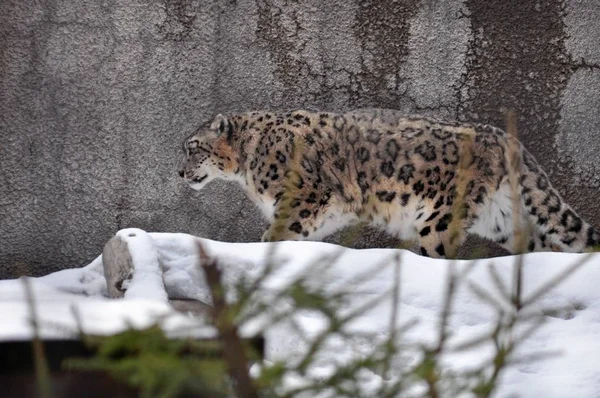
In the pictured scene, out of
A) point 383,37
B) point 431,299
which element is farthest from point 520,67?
point 431,299

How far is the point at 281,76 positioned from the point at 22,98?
1.58 m

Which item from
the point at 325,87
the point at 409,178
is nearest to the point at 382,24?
the point at 325,87

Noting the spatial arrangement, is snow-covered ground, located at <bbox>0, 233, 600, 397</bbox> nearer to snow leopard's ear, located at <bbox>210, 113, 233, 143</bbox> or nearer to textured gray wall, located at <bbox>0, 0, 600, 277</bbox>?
textured gray wall, located at <bbox>0, 0, 600, 277</bbox>

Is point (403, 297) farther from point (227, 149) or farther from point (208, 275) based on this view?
point (208, 275)

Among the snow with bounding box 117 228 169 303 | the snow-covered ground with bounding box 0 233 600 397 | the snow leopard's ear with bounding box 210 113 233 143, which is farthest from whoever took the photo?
the snow leopard's ear with bounding box 210 113 233 143

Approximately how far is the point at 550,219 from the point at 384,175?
37.4 inches

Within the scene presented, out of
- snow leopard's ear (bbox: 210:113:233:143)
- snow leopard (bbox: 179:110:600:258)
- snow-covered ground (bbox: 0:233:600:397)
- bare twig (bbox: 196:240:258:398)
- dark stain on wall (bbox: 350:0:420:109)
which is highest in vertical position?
dark stain on wall (bbox: 350:0:420:109)

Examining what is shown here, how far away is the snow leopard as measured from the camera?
5367 millimetres

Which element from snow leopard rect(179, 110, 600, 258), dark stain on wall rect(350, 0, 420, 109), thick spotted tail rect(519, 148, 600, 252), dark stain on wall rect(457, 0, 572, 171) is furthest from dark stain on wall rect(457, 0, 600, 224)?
thick spotted tail rect(519, 148, 600, 252)

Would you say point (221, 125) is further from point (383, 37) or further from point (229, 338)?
point (229, 338)

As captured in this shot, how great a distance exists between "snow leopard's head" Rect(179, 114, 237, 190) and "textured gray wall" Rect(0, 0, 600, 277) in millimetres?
179

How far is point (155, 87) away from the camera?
6.04 m

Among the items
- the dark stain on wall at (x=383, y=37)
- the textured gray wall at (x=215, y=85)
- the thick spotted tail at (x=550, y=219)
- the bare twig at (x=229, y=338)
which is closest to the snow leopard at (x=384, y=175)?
the thick spotted tail at (x=550, y=219)

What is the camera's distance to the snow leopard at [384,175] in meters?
5.37
